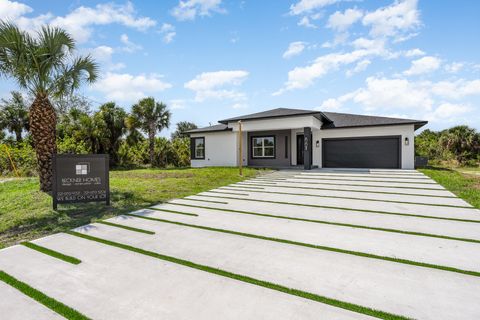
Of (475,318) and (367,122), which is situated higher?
(367,122)

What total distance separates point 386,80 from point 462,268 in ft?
50.0

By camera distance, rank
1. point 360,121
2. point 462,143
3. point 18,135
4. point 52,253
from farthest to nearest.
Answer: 1. point 18,135
2. point 462,143
3. point 360,121
4. point 52,253

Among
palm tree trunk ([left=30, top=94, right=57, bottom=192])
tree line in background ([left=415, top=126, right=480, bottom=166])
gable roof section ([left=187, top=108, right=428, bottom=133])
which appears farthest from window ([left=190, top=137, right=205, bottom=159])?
tree line in background ([left=415, top=126, right=480, bottom=166])

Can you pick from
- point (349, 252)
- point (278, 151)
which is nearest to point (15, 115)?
point (278, 151)

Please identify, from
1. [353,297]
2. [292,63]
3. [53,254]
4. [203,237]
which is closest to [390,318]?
[353,297]

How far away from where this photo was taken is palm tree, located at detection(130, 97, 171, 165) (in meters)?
19.0

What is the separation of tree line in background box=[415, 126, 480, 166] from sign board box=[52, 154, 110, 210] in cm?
2346

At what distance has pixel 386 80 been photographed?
1555cm

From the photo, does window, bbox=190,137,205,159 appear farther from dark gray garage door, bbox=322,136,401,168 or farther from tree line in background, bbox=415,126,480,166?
tree line in background, bbox=415,126,480,166

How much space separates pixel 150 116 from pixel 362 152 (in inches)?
592

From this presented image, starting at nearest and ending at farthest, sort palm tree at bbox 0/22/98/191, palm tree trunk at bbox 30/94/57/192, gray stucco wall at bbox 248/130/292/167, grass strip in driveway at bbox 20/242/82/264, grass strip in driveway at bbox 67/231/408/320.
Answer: grass strip in driveway at bbox 67/231/408/320 → grass strip in driveway at bbox 20/242/82/264 → palm tree at bbox 0/22/98/191 → palm tree trunk at bbox 30/94/57/192 → gray stucco wall at bbox 248/130/292/167

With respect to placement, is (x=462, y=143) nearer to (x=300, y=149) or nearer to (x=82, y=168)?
(x=300, y=149)

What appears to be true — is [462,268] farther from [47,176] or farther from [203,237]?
[47,176]

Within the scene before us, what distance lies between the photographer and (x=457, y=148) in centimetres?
1998
